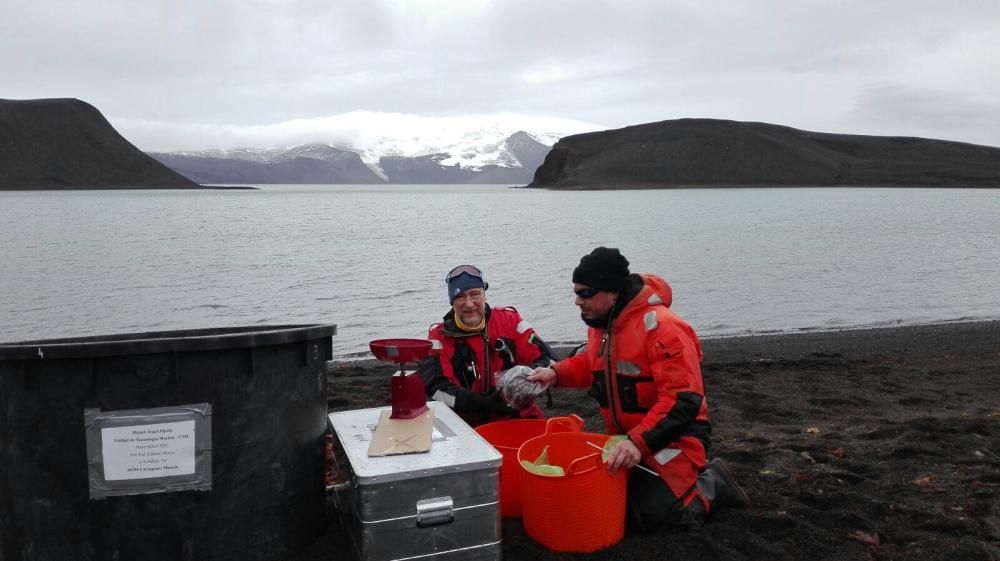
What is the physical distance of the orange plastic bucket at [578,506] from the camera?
157 inches

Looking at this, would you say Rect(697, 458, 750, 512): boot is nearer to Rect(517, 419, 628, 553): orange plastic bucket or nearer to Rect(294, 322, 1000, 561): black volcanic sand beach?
Rect(294, 322, 1000, 561): black volcanic sand beach

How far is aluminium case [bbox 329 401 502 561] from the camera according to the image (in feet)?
11.9

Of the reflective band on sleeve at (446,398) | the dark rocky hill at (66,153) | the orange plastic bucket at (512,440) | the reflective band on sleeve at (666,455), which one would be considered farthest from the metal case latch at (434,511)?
the dark rocky hill at (66,153)

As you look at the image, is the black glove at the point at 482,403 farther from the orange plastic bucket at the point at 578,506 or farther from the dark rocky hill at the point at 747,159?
the dark rocky hill at the point at 747,159

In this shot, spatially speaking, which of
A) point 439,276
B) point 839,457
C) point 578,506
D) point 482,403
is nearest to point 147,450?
point 578,506

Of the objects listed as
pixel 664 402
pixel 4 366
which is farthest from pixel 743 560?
pixel 4 366

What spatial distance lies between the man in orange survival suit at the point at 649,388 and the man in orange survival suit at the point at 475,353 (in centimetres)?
84

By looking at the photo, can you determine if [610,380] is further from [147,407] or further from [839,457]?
[147,407]

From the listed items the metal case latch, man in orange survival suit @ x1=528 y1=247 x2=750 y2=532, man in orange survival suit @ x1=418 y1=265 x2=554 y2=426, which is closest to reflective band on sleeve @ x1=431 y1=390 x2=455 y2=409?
man in orange survival suit @ x1=418 y1=265 x2=554 y2=426

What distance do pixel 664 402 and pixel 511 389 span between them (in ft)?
3.38

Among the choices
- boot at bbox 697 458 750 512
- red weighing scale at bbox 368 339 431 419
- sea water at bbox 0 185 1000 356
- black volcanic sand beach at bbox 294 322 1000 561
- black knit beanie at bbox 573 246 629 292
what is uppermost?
black knit beanie at bbox 573 246 629 292

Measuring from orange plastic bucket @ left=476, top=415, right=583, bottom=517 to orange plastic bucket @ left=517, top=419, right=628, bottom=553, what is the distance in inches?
11.1

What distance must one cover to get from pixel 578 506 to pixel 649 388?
0.71 m

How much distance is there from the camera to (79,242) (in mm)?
33062
